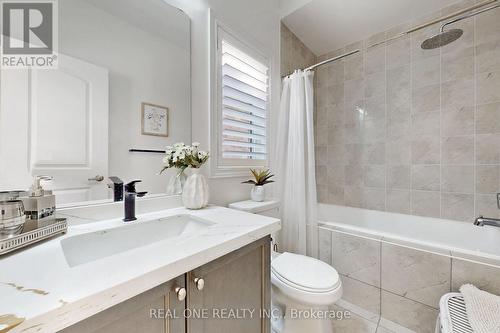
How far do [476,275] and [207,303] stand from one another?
1440 millimetres

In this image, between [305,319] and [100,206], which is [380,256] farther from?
[100,206]

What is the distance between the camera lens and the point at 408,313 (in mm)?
1351

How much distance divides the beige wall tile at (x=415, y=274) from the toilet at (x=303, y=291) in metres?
0.51

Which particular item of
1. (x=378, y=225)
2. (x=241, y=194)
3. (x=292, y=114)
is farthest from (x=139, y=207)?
(x=378, y=225)

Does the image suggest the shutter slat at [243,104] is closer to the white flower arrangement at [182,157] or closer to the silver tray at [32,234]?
the white flower arrangement at [182,157]

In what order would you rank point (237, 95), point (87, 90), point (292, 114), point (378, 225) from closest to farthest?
point (87, 90)
point (237, 95)
point (292, 114)
point (378, 225)

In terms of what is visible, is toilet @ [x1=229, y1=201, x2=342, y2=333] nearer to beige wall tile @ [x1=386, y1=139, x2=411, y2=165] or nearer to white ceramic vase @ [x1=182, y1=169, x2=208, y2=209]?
white ceramic vase @ [x1=182, y1=169, x2=208, y2=209]

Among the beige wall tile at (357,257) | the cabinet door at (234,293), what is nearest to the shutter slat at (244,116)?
the cabinet door at (234,293)

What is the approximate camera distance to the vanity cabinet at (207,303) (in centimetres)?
48

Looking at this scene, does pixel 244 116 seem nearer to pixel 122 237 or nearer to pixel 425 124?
pixel 122 237

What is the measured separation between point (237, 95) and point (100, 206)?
1143 millimetres

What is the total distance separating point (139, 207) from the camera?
104cm

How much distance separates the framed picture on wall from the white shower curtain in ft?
3.26

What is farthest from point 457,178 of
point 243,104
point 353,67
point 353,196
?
point 243,104
